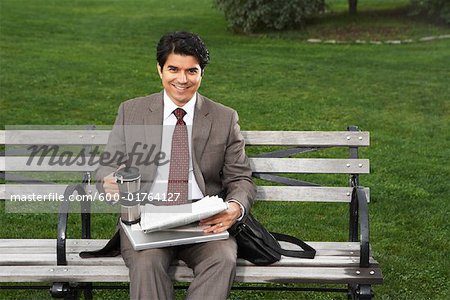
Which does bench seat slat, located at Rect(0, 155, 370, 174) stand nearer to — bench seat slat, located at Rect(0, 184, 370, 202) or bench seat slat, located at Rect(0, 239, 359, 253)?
bench seat slat, located at Rect(0, 184, 370, 202)

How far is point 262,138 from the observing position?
4.84 m

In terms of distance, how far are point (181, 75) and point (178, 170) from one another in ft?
1.77

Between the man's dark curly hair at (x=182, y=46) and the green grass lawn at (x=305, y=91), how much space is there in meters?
1.83

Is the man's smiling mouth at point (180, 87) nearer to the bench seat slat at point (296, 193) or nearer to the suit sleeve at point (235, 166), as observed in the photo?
the suit sleeve at point (235, 166)

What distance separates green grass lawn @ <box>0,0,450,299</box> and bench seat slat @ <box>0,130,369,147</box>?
1.13m

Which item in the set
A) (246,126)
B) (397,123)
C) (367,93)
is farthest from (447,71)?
(246,126)

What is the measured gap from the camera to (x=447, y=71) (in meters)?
15.3

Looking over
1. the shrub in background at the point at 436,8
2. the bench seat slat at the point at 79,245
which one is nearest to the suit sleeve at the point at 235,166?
the bench seat slat at the point at 79,245

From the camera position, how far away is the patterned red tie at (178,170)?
4430 mm

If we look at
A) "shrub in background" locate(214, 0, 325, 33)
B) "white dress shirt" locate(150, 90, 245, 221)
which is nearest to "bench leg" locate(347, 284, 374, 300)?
"white dress shirt" locate(150, 90, 245, 221)

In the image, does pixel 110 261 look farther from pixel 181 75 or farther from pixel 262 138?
pixel 262 138

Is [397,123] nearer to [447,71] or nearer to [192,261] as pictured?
[447,71]

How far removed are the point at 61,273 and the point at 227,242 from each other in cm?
87

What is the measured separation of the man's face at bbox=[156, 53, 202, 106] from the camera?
426cm
